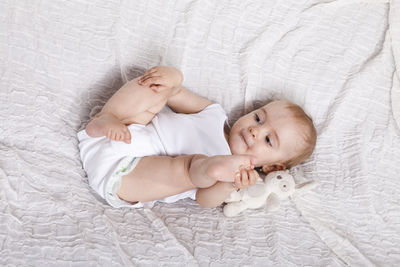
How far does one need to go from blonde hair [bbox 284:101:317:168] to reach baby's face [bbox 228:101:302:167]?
2cm

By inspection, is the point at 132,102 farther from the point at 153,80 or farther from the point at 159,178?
the point at 159,178

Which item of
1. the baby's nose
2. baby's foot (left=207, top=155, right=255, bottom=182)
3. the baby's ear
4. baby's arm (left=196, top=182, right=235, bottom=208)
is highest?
baby's foot (left=207, top=155, right=255, bottom=182)

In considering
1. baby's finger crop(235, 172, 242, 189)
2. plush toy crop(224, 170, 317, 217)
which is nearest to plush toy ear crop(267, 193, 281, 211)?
plush toy crop(224, 170, 317, 217)

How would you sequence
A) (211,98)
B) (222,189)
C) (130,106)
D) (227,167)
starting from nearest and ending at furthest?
(227,167) < (222,189) < (130,106) < (211,98)

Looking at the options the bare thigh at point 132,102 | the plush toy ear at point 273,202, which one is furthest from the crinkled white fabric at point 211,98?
the bare thigh at point 132,102

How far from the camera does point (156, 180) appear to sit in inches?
49.2

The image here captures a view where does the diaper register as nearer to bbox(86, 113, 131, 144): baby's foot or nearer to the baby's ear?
bbox(86, 113, 131, 144): baby's foot

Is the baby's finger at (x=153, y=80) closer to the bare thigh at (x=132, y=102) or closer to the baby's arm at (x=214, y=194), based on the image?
the bare thigh at (x=132, y=102)

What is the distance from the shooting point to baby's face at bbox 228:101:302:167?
1.41 metres

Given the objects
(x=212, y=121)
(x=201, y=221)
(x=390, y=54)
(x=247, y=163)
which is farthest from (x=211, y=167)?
(x=390, y=54)

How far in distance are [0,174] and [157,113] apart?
51 centimetres

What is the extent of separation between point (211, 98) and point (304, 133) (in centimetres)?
35

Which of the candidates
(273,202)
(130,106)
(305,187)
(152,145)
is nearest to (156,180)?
(152,145)

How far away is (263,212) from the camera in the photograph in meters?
1.33
